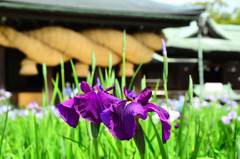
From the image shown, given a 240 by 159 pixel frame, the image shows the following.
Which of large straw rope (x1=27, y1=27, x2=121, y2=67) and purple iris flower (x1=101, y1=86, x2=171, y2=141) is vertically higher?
purple iris flower (x1=101, y1=86, x2=171, y2=141)

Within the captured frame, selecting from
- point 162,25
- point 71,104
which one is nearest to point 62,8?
point 162,25

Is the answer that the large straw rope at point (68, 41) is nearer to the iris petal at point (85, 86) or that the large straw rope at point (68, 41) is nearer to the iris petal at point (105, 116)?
the iris petal at point (85, 86)

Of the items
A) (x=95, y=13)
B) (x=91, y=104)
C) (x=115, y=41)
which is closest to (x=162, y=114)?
(x=91, y=104)

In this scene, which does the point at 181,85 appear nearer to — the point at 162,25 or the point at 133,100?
the point at 162,25

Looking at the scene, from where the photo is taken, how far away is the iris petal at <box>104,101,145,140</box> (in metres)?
0.65

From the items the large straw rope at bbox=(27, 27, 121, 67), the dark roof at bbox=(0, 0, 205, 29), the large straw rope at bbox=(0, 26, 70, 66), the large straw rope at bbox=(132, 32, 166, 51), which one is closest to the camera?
the dark roof at bbox=(0, 0, 205, 29)

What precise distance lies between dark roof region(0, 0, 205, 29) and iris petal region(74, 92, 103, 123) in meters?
5.68

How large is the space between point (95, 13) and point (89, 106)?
5858 mm

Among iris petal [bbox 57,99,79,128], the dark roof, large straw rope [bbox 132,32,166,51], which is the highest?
the dark roof

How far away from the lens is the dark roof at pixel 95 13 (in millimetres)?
6043

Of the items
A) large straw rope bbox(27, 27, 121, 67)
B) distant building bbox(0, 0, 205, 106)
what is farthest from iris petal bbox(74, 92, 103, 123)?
large straw rope bbox(27, 27, 121, 67)

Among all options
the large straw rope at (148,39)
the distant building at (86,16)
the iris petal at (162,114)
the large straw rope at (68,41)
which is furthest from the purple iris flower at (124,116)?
the large straw rope at (148,39)

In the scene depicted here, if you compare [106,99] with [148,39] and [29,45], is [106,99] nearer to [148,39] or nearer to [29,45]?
[29,45]

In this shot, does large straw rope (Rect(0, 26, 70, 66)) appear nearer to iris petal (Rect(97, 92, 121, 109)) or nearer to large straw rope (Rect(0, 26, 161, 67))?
large straw rope (Rect(0, 26, 161, 67))
